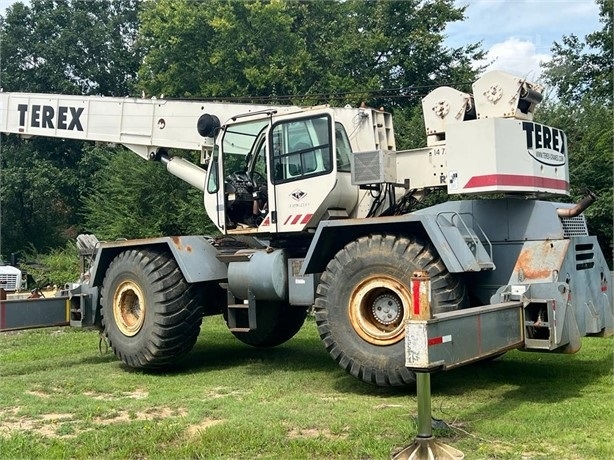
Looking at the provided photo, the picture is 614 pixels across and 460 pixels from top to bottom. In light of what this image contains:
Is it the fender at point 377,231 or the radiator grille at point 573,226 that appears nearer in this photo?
the fender at point 377,231

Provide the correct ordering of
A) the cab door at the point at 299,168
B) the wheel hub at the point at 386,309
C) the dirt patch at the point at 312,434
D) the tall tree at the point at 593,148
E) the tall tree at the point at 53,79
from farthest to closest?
1. the tall tree at the point at 53,79
2. the tall tree at the point at 593,148
3. the cab door at the point at 299,168
4. the wheel hub at the point at 386,309
5. the dirt patch at the point at 312,434

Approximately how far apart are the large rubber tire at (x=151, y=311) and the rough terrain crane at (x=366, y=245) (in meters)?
0.02

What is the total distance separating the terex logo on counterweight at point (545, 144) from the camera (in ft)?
25.4

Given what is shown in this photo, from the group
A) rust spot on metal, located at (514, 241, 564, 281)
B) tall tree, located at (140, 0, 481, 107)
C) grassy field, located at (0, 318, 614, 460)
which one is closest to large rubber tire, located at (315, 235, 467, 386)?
grassy field, located at (0, 318, 614, 460)

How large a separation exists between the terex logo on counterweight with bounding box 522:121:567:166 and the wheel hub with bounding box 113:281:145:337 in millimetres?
5310

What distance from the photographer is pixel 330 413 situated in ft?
21.3

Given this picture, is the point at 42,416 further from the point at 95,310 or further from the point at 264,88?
the point at 264,88

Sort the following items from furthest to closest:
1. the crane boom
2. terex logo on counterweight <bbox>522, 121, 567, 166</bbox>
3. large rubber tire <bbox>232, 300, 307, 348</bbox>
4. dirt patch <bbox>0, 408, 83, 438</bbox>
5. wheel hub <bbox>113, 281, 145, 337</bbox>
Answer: the crane boom, large rubber tire <bbox>232, 300, 307, 348</bbox>, wheel hub <bbox>113, 281, 145, 337</bbox>, terex logo on counterweight <bbox>522, 121, 567, 166</bbox>, dirt patch <bbox>0, 408, 83, 438</bbox>

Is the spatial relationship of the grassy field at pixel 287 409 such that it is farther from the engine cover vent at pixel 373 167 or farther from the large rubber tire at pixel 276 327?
the engine cover vent at pixel 373 167

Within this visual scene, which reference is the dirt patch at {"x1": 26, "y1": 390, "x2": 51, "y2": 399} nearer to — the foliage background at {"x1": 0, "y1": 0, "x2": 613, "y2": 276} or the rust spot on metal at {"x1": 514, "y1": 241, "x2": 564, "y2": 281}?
the rust spot on metal at {"x1": 514, "y1": 241, "x2": 564, "y2": 281}

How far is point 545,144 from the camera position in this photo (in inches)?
314

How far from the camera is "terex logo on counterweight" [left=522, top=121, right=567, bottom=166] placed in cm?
773

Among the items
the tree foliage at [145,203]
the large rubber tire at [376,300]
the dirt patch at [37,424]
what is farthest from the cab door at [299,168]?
the tree foliage at [145,203]

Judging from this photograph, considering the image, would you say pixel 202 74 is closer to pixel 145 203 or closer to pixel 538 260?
pixel 145 203
